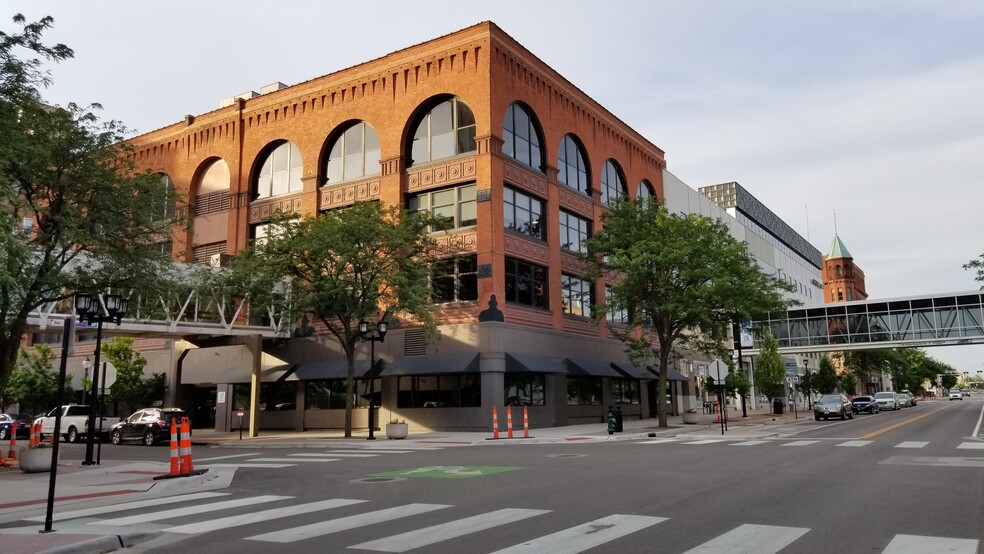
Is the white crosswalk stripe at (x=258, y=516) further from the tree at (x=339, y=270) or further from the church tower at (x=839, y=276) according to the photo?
the church tower at (x=839, y=276)

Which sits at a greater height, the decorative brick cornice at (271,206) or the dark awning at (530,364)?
the decorative brick cornice at (271,206)

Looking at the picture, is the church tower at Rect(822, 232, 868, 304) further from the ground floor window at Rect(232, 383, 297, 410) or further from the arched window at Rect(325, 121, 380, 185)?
the ground floor window at Rect(232, 383, 297, 410)

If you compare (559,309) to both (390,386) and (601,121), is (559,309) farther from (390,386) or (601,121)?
(601,121)

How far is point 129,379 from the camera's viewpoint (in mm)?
40438

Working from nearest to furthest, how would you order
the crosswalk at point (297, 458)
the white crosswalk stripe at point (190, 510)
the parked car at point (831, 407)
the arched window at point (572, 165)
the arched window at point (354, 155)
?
the white crosswalk stripe at point (190, 510) → the crosswalk at point (297, 458) → the arched window at point (354, 155) → the arched window at point (572, 165) → the parked car at point (831, 407)

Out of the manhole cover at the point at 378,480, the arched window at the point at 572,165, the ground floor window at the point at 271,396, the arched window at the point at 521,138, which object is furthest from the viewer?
the arched window at the point at 572,165

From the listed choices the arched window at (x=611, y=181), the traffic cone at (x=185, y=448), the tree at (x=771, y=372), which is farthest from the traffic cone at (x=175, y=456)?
the tree at (x=771, y=372)

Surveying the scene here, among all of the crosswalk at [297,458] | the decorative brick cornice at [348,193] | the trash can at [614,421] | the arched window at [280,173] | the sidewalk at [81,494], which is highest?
the arched window at [280,173]

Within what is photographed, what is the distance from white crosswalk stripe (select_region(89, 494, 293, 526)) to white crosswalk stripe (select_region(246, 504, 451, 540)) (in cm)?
236

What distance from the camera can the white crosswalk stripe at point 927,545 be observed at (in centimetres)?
667

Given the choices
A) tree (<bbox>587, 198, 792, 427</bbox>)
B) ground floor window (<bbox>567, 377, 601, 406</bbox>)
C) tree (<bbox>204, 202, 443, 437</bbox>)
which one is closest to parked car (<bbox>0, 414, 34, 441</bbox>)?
tree (<bbox>204, 202, 443, 437</bbox>)

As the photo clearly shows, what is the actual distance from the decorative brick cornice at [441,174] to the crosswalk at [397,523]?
78.0 ft

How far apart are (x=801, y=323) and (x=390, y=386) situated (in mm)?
48708

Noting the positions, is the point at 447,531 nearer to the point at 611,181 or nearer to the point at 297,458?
the point at 297,458
